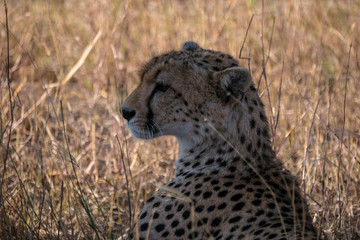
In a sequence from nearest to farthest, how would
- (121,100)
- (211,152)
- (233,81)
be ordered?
(233,81)
(211,152)
(121,100)

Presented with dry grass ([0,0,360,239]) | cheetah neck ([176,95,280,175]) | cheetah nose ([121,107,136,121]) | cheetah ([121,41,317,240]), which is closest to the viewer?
cheetah ([121,41,317,240])

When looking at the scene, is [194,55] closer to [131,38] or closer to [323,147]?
[323,147]

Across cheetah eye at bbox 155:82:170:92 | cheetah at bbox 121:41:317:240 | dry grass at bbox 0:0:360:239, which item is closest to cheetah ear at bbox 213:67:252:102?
cheetah at bbox 121:41:317:240

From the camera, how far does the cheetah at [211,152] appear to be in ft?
6.57

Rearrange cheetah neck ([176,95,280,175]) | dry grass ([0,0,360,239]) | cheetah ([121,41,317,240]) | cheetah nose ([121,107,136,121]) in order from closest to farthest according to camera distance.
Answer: cheetah ([121,41,317,240]) → cheetah neck ([176,95,280,175]) → cheetah nose ([121,107,136,121]) → dry grass ([0,0,360,239])

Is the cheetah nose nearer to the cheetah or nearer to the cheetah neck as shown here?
the cheetah

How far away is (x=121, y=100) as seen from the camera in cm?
337

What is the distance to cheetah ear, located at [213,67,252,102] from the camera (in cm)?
207

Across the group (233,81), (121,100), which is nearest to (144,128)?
(233,81)

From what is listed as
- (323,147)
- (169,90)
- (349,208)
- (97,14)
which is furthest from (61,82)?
(349,208)

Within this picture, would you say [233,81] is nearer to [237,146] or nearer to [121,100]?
[237,146]

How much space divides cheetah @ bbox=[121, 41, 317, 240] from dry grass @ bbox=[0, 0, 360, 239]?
19 cm

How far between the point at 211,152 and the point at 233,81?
300 mm

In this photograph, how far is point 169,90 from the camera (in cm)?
229
